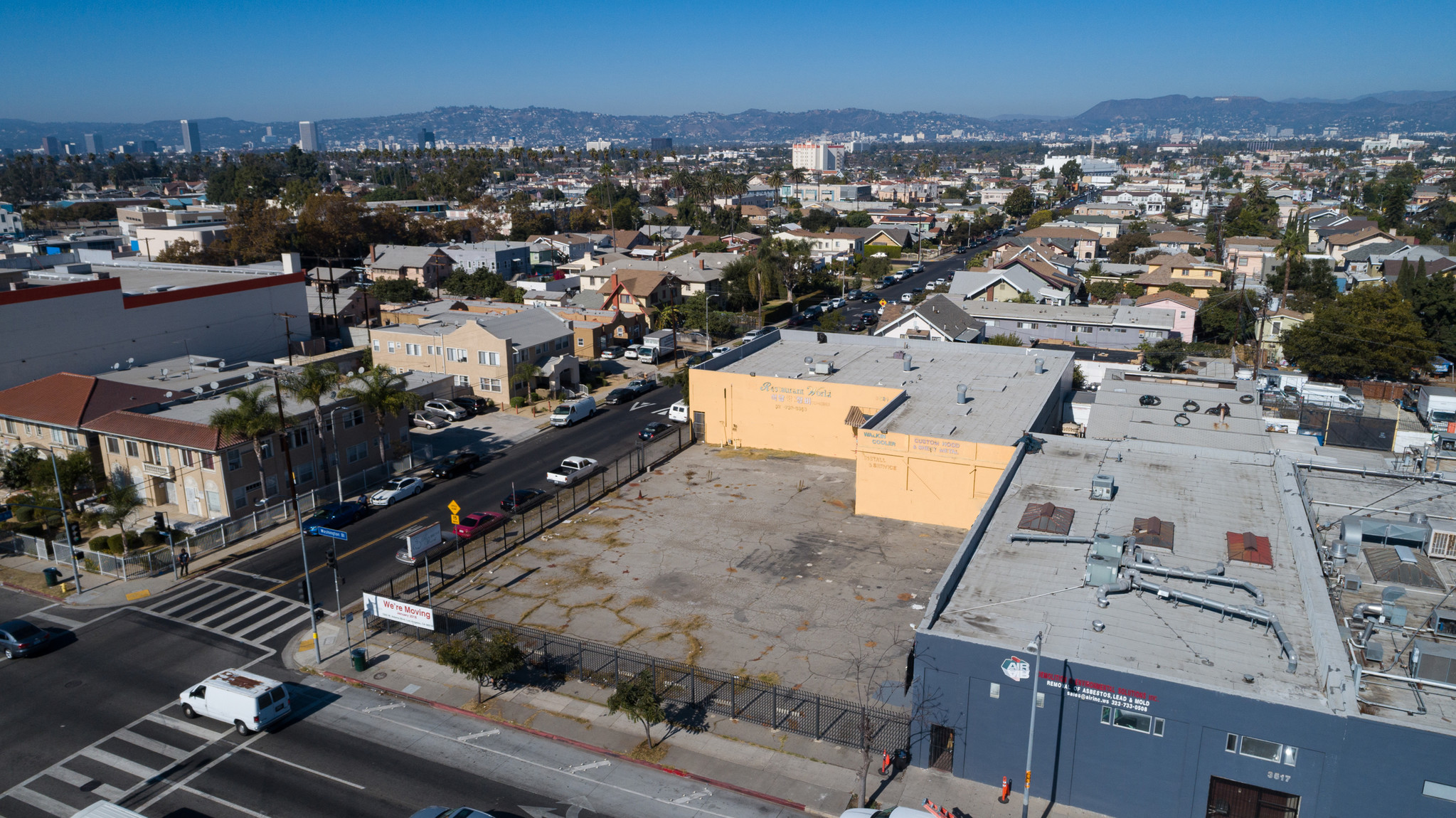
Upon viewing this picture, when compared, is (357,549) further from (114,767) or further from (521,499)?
(114,767)

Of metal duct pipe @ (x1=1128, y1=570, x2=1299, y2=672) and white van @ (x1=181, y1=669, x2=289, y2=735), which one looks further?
white van @ (x1=181, y1=669, x2=289, y2=735)

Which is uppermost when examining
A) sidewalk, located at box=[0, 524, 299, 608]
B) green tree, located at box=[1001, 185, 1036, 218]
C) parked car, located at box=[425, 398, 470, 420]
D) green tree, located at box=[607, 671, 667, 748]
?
green tree, located at box=[1001, 185, 1036, 218]

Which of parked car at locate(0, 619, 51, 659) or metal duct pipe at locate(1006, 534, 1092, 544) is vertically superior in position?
metal duct pipe at locate(1006, 534, 1092, 544)

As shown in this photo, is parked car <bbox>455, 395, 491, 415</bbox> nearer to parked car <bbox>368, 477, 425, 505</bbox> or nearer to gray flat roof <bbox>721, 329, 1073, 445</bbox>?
parked car <bbox>368, 477, 425, 505</bbox>

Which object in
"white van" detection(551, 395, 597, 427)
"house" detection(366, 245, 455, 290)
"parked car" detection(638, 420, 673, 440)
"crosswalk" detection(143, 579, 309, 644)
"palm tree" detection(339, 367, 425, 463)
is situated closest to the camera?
"crosswalk" detection(143, 579, 309, 644)

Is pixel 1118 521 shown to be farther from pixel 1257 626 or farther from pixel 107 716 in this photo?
pixel 107 716

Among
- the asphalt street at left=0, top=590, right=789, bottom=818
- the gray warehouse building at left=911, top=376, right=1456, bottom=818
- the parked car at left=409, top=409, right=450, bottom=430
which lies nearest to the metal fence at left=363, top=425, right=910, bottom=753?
the gray warehouse building at left=911, top=376, right=1456, bottom=818

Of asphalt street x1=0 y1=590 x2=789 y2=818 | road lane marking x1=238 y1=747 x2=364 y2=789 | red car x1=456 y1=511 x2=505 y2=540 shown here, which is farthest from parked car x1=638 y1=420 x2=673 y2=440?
road lane marking x1=238 y1=747 x2=364 y2=789

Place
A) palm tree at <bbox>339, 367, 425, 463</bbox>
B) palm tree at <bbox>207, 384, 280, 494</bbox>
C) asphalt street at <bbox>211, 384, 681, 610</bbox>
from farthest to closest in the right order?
palm tree at <bbox>339, 367, 425, 463</bbox> → palm tree at <bbox>207, 384, 280, 494</bbox> → asphalt street at <bbox>211, 384, 681, 610</bbox>
